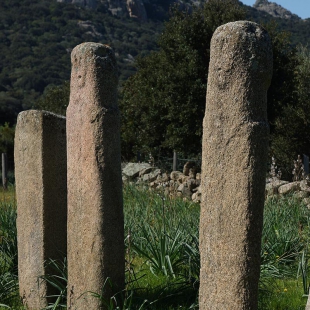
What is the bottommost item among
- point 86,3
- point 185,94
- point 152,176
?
point 152,176

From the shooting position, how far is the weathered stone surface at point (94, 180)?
160 inches

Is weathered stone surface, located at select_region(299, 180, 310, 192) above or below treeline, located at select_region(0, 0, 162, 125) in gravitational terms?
below

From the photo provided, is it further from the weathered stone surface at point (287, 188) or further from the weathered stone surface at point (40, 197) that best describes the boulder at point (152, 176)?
the weathered stone surface at point (40, 197)

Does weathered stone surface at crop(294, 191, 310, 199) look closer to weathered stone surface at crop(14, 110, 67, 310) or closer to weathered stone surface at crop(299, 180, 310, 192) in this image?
weathered stone surface at crop(299, 180, 310, 192)

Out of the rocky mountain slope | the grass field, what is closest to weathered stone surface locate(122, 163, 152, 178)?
the grass field

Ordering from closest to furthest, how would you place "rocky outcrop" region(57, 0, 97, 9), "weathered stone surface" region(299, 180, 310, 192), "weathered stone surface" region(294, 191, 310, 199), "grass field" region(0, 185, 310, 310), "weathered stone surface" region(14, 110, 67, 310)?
"grass field" region(0, 185, 310, 310) < "weathered stone surface" region(14, 110, 67, 310) < "weathered stone surface" region(299, 180, 310, 192) < "weathered stone surface" region(294, 191, 310, 199) < "rocky outcrop" region(57, 0, 97, 9)

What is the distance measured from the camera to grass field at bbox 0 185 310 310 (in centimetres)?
460

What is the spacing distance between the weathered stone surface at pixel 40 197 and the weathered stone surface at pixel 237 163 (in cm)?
191

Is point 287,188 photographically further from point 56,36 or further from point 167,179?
point 56,36

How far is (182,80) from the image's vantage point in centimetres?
1858

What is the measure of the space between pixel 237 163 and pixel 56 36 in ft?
222

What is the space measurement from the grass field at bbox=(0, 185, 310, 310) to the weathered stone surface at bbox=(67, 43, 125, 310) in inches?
7.5

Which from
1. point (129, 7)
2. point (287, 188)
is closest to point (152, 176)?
point (287, 188)

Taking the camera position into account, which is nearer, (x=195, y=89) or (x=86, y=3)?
(x=195, y=89)
